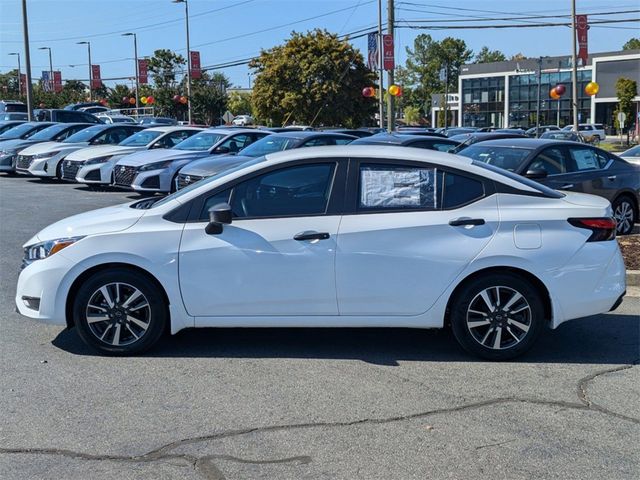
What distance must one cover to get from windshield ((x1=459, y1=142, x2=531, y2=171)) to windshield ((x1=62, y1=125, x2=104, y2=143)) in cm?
1218

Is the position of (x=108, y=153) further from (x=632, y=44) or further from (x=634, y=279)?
(x=632, y=44)

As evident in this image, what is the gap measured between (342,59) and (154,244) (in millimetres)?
37425

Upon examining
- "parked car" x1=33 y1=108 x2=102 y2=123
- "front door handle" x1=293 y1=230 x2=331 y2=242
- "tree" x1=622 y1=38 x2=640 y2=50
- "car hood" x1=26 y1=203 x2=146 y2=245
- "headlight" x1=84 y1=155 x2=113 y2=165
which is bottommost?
"front door handle" x1=293 y1=230 x2=331 y2=242

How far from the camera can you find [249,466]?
3967mm

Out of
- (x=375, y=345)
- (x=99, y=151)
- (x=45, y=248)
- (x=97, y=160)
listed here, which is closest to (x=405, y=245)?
(x=375, y=345)

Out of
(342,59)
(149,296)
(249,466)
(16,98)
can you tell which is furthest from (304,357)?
(16,98)

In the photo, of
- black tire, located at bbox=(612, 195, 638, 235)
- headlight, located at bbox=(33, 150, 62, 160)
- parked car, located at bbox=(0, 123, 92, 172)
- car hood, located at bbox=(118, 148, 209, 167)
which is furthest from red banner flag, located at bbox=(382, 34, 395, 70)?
black tire, located at bbox=(612, 195, 638, 235)

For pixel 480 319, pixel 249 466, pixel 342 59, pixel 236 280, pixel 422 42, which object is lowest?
pixel 249 466

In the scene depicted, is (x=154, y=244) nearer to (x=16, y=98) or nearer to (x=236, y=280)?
(x=236, y=280)

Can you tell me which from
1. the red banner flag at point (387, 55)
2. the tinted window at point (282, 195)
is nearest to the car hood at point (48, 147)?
the red banner flag at point (387, 55)

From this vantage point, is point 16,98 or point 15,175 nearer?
point 15,175

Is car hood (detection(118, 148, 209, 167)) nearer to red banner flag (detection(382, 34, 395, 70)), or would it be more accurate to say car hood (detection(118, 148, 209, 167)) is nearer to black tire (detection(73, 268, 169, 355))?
black tire (detection(73, 268, 169, 355))

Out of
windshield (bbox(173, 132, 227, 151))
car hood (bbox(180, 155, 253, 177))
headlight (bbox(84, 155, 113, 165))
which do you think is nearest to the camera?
car hood (bbox(180, 155, 253, 177))

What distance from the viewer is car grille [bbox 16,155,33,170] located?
1942 cm
